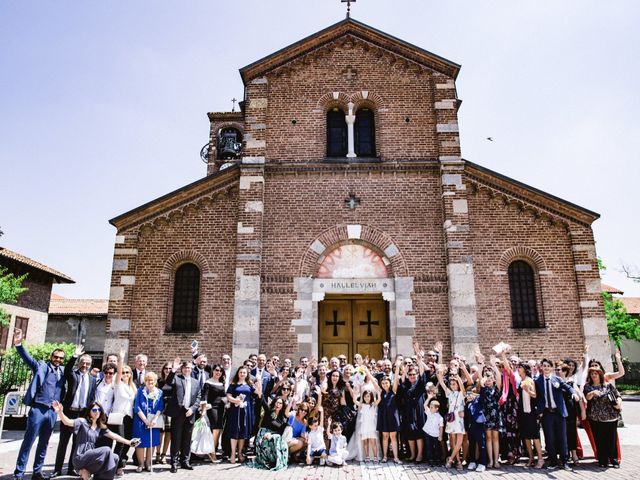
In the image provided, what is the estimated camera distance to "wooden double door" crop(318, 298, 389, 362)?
13633 millimetres

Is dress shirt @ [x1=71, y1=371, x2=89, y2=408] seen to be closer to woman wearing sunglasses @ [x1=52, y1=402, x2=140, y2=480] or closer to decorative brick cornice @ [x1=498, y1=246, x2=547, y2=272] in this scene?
woman wearing sunglasses @ [x1=52, y1=402, x2=140, y2=480]

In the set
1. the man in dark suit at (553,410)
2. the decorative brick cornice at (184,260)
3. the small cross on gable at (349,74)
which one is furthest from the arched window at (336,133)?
the man in dark suit at (553,410)

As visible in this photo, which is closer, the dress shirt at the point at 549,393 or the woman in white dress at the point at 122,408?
the woman in white dress at the point at 122,408

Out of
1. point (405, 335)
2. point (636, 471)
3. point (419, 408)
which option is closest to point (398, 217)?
point (405, 335)

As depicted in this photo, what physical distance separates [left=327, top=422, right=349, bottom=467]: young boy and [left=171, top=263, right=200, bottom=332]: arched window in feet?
19.0

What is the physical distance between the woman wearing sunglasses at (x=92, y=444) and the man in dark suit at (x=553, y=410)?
282 inches

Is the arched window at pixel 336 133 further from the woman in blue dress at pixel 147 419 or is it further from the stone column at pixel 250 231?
the woman in blue dress at pixel 147 419

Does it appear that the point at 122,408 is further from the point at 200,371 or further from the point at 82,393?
the point at 200,371

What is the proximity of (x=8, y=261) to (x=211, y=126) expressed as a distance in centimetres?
1207

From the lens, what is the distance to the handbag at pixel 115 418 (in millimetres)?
8141

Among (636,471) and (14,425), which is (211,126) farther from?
(636,471)

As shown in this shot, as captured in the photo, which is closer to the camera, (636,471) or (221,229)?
(636,471)

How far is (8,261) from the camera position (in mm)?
23844

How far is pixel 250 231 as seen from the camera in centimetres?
1367
